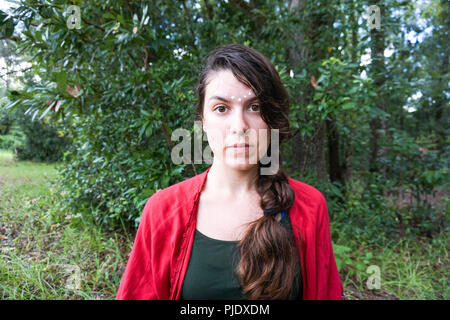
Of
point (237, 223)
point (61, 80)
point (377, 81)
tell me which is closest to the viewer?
point (237, 223)

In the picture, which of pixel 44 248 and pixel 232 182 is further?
pixel 44 248

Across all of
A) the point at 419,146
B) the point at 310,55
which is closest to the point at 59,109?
the point at 310,55

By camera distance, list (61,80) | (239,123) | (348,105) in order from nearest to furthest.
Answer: (239,123), (61,80), (348,105)

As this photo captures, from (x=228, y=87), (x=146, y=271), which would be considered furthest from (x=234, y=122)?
(x=146, y=271)

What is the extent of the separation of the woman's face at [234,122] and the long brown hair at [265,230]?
0.03 meters

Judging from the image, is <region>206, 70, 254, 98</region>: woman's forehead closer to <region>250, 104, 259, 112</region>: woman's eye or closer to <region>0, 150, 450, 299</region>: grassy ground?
<region>250, 104, 259, 112</region>: woman's eye

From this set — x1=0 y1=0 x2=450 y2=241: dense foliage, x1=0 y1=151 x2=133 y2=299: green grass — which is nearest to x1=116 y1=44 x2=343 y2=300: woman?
x1=0 y1=0 x2=450 y2=241: dense foliage

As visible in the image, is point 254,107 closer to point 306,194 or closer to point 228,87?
point 228,87

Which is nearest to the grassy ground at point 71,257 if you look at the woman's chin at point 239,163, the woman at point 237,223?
the woman at point 237,223

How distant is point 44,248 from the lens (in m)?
2.14

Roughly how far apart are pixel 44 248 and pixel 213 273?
200cm

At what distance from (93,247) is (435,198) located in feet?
14.6

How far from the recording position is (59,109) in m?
1.73

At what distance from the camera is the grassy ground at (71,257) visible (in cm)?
183
